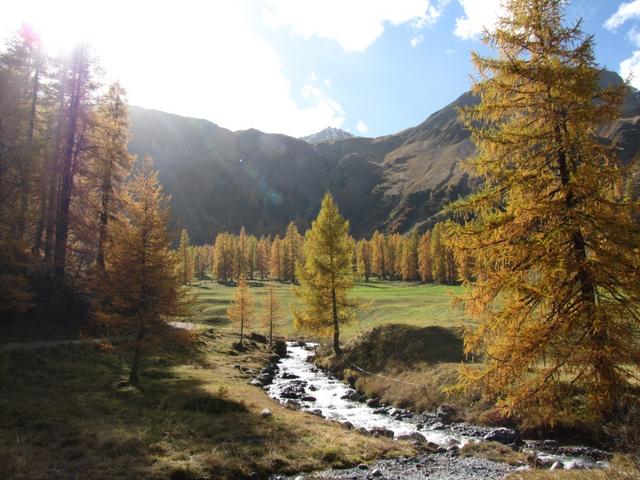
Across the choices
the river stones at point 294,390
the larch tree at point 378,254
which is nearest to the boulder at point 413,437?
the river stones at point 294,390

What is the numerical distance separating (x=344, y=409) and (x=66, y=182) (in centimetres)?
2443

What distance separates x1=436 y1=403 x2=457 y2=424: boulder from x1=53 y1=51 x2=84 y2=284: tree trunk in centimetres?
2639

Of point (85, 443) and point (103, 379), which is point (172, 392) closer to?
point (103, 379)

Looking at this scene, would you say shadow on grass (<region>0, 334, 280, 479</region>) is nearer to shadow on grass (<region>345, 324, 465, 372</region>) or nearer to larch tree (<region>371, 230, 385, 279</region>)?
shadow on grass (<region>345, 324, 465, 372</region>)

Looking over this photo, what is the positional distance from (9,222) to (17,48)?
14.6 meters

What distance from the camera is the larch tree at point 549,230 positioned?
999 centimetres

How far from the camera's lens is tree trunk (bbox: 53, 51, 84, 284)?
93.5 feet

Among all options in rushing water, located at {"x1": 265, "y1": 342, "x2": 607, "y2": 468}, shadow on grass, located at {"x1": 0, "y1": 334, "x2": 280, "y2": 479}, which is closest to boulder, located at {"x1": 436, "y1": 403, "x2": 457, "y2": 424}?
rushing water, located at {"x1": 265, "y1": 342, "x2": 607, "y2": 468}

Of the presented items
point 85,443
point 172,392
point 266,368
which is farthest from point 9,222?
point 266,368

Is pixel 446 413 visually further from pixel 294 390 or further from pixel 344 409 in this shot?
pixel 294 390

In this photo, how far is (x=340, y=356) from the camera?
35.7 meters

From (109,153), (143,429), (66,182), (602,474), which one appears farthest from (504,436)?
(109,153)

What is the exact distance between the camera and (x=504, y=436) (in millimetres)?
18344

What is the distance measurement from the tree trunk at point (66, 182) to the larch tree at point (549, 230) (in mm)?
27607
